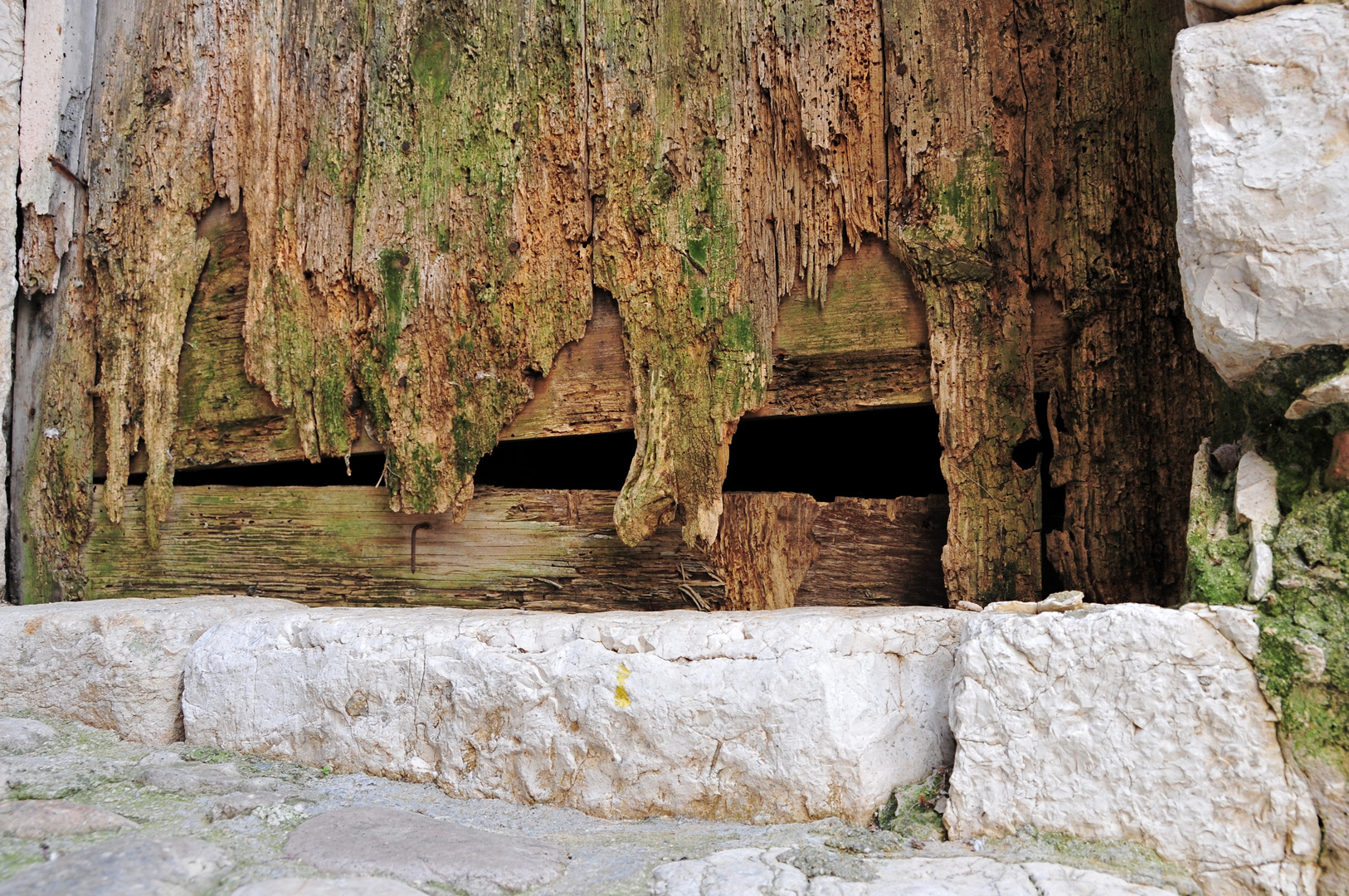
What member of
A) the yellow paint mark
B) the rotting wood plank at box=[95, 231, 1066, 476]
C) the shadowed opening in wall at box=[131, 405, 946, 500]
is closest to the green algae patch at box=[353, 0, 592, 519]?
the rotting wood plank at box=[95, 231, 1066, 476]

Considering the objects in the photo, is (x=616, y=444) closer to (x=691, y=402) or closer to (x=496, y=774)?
(x=691, y=402)

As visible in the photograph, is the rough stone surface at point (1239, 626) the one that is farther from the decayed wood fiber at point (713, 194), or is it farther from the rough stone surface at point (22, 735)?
the rough stone surface at point (22, 735)

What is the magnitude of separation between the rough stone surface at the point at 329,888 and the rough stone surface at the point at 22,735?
114 cm

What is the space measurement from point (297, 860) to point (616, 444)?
1.78 m

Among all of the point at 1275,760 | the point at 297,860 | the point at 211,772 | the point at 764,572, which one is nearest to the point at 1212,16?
the point at 1275,760

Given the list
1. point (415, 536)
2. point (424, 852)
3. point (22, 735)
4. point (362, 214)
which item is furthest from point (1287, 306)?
point (22, 735)

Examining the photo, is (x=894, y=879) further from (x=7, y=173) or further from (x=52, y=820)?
(x=7, y=173)

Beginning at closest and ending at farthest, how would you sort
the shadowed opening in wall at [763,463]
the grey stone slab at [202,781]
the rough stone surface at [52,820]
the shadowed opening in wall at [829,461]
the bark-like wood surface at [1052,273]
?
the rough stone surface at [52,820]
the grey stone slab at [202,781]
the bark-like wood surface at [1052,273]
the shadowed opening in wall at [763,463]
the shadowed opening in wall at [829,461]

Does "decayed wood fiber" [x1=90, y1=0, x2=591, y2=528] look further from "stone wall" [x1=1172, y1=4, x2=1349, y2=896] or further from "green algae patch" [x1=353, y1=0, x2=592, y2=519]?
"stone wall" [x1=1172, y1=4, x2=1349, y2=896]

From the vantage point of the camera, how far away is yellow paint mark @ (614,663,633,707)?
1.79 meters

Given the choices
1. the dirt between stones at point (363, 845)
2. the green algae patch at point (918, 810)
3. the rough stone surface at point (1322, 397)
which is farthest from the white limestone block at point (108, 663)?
the rough stone surface at point (1322, 397)

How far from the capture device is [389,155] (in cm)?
270

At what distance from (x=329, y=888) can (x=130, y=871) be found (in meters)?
0.35

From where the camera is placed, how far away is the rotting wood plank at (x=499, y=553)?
7.77ft
